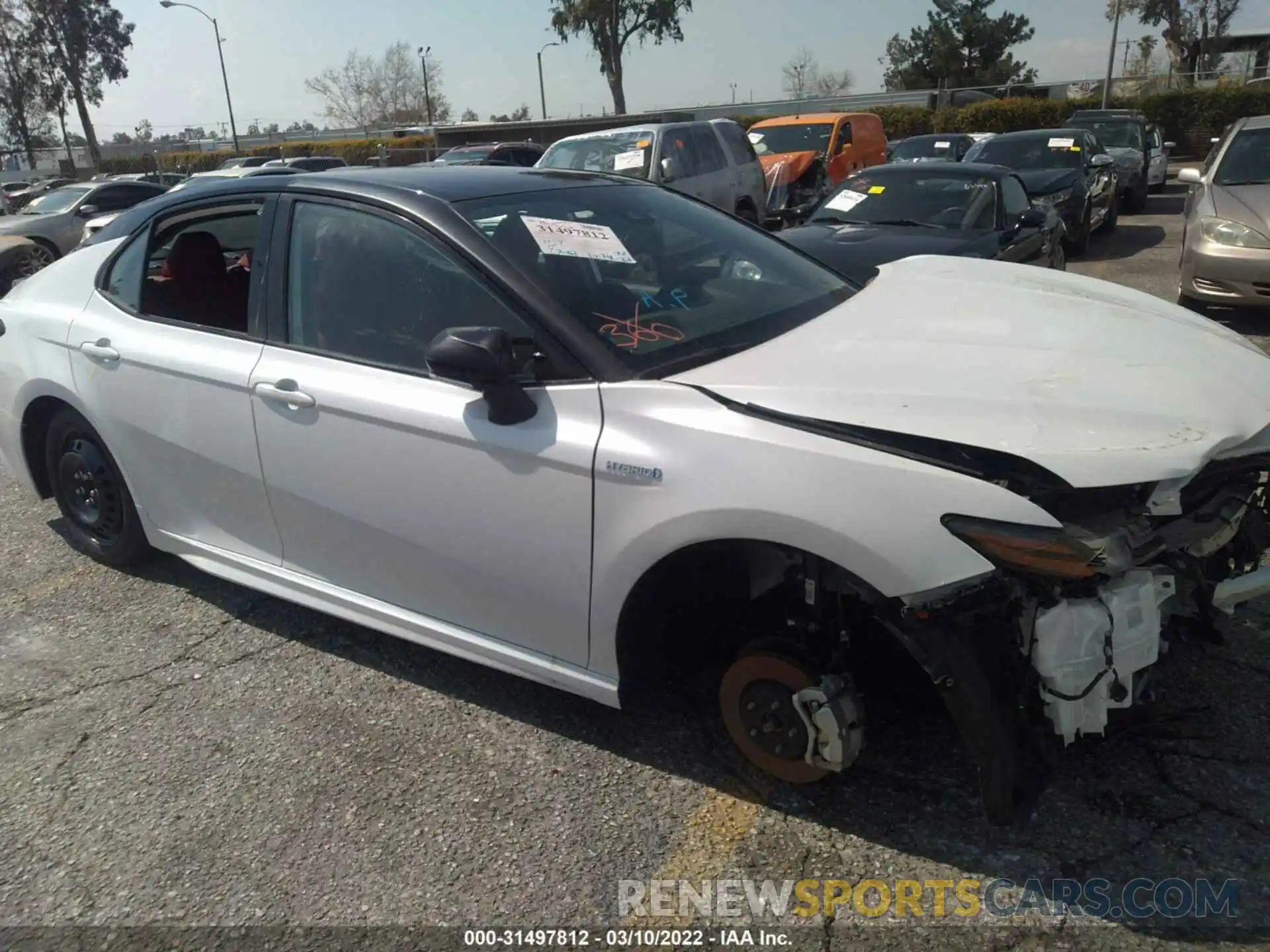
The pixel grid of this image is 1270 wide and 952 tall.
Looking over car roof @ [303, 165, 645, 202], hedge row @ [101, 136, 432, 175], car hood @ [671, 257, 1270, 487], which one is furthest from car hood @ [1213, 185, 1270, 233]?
hedge row @ [101, 136, 432, 175]

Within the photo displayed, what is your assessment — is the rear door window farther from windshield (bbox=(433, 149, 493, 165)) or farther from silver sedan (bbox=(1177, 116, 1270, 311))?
windshield (bbox=(433, 149, 493, 165))

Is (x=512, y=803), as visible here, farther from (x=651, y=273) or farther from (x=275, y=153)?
(x=275, y=153)

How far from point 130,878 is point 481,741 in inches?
37.6

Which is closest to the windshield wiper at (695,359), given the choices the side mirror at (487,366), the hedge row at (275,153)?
the side mirror at (487,366)

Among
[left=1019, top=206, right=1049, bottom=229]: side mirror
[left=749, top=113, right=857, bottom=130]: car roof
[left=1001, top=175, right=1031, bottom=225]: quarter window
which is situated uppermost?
[left=749, top=113, right=857, bottom=130]: car roof

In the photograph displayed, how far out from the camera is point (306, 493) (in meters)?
3.04

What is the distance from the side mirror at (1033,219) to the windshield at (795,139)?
332 inches

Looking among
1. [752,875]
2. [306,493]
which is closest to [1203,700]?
[752,875]

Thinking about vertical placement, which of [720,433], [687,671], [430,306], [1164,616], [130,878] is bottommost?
[130,878]

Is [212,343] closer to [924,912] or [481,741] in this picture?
[481,741]

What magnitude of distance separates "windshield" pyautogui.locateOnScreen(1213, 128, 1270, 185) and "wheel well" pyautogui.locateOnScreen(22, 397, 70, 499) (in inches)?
329

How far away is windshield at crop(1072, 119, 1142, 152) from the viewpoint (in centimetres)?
1684

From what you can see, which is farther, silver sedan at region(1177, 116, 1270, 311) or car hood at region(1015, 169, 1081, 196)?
car hood at region(1015, 169, 1081, 196)

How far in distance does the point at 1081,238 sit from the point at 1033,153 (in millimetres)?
1828
